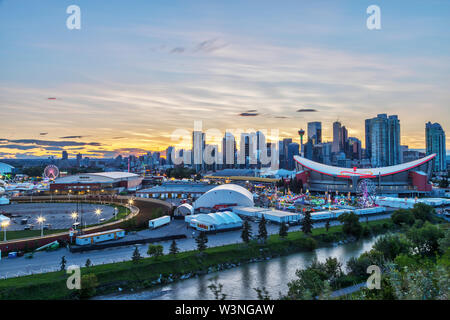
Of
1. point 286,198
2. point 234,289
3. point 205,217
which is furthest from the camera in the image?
point 286,198

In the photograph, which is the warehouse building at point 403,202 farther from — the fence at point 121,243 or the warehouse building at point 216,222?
the fence at point 121,243

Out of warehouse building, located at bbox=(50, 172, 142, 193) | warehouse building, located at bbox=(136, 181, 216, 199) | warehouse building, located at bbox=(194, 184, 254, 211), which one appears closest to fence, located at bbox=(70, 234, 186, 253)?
warehouse building, located at bbox=(194, 184, 254, 211)

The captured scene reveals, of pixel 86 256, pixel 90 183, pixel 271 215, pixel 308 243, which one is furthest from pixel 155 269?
pixel 90 183

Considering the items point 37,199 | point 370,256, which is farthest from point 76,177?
point 370,256

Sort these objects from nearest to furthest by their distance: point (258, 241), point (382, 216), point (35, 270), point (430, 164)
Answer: point (35, 270), point (258, 241), point (382, 216), point (430, 164)

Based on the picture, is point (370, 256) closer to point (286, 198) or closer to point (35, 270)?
point (35, 270)

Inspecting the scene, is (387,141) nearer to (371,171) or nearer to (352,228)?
(371,171)
